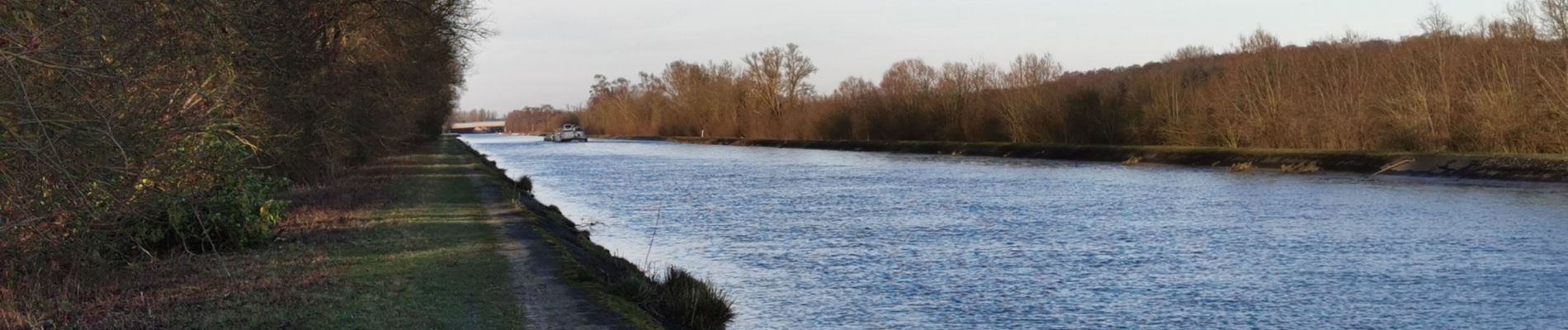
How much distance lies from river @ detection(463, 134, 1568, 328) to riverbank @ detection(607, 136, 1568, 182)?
5.74 ft

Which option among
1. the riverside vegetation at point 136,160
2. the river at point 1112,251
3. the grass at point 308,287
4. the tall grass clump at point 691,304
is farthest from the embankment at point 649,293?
the riverside vegetation at point 136,160

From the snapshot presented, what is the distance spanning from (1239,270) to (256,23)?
39.3 ft

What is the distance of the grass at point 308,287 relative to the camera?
10.4m

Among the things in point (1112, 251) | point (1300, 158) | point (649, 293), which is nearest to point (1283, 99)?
point (1300, 158)

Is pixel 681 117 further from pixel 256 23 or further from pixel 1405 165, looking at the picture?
pixel 256 23

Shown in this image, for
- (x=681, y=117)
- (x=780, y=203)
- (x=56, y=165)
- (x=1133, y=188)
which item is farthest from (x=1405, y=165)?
(x=681, y=117)

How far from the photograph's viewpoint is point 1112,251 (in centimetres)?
1944

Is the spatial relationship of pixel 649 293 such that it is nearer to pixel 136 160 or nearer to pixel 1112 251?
pixel 136 160

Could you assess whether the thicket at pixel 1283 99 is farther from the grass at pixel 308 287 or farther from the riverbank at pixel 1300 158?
the grass at pixel 308 287

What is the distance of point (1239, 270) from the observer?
16.8 m

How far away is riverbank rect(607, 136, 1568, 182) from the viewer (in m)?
38.7

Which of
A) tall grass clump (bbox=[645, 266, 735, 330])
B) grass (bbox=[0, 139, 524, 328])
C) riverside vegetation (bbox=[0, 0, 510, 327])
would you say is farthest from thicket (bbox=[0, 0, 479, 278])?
tall grass clump (bbox=[645, 266, 735, 330])

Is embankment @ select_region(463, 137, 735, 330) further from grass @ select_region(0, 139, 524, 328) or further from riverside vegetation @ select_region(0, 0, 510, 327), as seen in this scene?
riverside vegetation @ select_region(0, 0, 510, 327)

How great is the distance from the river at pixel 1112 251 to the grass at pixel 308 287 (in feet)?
9.34
